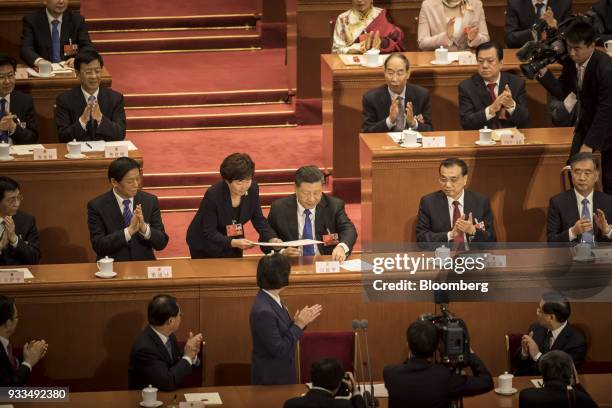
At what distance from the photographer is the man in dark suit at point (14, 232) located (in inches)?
284

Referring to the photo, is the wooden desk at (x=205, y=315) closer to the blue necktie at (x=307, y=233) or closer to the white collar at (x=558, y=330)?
the white collar at (x=558, y=330)

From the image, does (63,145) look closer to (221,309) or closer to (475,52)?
(221,309)

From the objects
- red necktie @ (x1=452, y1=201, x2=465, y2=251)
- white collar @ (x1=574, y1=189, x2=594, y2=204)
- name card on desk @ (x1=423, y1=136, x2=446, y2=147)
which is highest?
name card on desk @ (x1=423, y1=136, x2=446, y2=147)

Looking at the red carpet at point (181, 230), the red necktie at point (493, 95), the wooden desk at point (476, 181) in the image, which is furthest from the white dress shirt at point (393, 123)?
the red carpet at point (181, 230)

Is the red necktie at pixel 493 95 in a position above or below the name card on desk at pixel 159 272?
above

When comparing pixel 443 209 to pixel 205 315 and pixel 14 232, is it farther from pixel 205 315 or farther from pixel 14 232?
pixel 14 232

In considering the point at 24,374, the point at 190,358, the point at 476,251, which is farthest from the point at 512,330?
the point at 24,374

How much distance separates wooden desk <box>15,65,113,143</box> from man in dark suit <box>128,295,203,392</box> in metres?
3.14

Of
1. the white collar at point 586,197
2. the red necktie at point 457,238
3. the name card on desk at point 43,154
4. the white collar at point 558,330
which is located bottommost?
the white collar at point 558,330

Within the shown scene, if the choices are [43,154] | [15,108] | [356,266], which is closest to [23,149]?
[43,154]

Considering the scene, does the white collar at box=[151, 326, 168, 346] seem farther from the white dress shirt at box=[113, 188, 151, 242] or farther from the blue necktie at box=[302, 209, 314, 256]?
the blue necktie at box=[302, 209, 314, 256]

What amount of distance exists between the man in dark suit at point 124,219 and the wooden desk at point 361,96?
2.01 m

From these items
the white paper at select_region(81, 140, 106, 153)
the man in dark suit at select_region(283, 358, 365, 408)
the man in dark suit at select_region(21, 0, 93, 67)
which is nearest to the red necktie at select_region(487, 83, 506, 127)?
the white paper at select_region(81, 140, 106, 153)

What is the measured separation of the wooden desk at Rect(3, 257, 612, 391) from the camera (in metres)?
6.70
